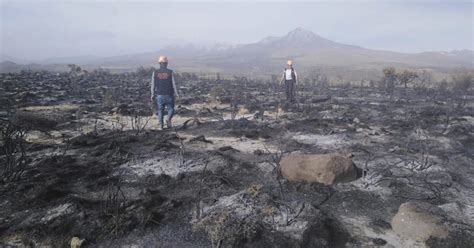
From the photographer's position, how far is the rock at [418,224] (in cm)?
407

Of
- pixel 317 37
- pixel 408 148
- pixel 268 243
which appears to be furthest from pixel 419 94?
pixel 317 37

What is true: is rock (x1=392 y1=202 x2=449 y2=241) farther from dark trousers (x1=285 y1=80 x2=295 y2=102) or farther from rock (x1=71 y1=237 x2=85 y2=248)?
dark trousers (x1=285 y1=80 x2=295 y2=102)

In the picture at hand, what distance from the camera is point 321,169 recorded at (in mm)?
5598

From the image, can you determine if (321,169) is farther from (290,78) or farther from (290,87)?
(290,87)

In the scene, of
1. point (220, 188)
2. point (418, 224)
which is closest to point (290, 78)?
point (220, 188)

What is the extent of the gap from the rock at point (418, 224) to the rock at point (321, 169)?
→ 1250mm

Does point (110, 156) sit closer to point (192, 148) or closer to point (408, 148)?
point (192, 148)

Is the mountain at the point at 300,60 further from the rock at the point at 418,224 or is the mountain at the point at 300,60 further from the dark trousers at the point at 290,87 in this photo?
the rock at the point at 418,224

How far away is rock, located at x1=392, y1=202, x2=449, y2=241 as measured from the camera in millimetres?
4070

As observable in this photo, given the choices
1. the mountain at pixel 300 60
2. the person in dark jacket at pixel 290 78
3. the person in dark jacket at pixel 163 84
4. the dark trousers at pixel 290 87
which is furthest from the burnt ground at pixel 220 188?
the mountain at pixel 300 60

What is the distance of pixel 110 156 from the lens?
6695 millimetres

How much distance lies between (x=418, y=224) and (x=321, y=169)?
1.66m

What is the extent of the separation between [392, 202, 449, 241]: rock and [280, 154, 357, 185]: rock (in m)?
1.25

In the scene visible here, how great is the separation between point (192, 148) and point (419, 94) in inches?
663
